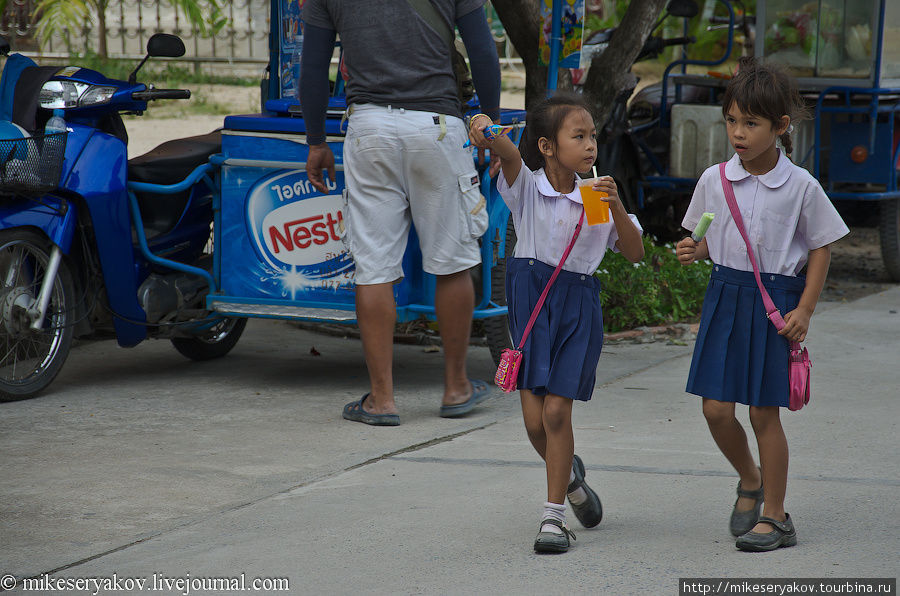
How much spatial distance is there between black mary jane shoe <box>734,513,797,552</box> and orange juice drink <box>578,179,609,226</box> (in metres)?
0.94

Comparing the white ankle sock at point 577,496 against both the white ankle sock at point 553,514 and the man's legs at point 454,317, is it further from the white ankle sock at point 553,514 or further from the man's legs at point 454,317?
the man's legs at point 454,317

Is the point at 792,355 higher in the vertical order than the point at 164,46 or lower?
lower

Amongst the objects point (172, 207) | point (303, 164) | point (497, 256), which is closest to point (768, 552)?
point (497, 256)

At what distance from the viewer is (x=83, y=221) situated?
4.95 meters

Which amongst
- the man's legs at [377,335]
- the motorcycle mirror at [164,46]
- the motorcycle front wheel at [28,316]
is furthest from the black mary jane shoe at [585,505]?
the motorcycle mirror at [164,46]

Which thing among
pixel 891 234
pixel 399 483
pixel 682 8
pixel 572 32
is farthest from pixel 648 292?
pixel 399 483

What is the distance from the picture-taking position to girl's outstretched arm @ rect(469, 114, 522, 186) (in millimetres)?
3150

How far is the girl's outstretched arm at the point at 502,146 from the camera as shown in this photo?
315cm

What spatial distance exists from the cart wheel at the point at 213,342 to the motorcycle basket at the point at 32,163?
1.20 meters

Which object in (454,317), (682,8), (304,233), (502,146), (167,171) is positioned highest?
(682,8)

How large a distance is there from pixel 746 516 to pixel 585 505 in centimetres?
45

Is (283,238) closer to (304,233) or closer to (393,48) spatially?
(304,233)

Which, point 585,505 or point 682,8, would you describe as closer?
point 585,505

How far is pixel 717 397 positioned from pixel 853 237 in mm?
7441
